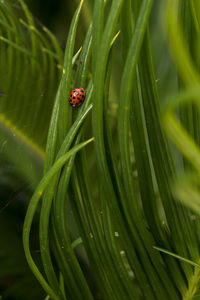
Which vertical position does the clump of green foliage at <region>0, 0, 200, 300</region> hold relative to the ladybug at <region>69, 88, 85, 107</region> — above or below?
below

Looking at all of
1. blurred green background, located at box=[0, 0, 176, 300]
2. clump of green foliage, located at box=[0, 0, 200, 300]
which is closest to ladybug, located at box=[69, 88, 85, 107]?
clump of green foliage, located at box=[0, 0, 200, 300]

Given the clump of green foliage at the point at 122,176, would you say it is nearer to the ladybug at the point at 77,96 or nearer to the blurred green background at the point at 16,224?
the ladybug at the point at 77,96

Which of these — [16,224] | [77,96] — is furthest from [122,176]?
[16,224]

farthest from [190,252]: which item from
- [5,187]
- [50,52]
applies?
[50,52]

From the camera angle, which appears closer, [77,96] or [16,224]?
[77,96]

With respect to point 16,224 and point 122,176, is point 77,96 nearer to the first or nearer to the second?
point 122,176

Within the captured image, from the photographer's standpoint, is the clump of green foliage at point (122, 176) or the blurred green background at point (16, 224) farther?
the blurred green background at point (16, 224)

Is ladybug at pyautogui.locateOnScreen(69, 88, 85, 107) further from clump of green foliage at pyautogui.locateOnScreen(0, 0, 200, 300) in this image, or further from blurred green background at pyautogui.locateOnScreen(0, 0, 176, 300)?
blurred green background at pyautogui.locateOnScreen(0, 0, 176, 300)

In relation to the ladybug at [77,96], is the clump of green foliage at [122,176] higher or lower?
lower

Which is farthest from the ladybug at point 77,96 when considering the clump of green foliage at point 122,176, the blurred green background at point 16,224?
the blurred green background at point 16,224

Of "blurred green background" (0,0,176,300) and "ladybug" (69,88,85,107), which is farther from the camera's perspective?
"blurred green background" (0,0,176,300)

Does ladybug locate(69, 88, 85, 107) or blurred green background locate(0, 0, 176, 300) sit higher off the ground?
ladybug locate(69, 88, 85, 107)
